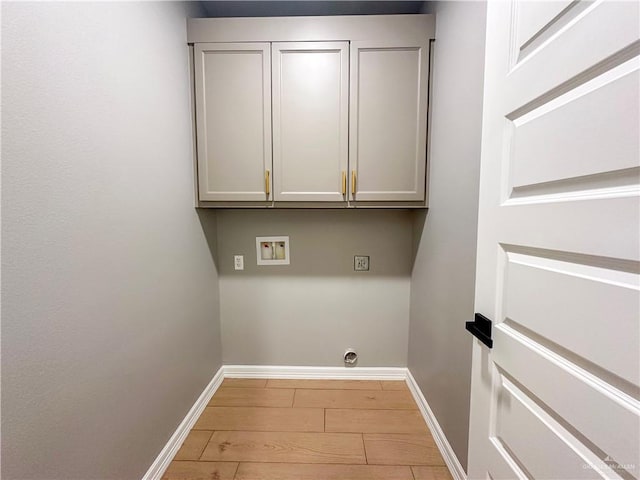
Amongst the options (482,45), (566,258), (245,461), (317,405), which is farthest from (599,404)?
(317,405)

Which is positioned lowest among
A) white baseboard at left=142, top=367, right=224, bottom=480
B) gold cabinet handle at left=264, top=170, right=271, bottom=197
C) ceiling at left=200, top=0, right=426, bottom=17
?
white baseboard at left=142, top=367, right=224, bottom=480

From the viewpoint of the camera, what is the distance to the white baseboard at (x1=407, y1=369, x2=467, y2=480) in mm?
1277

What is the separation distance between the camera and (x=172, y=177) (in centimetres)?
146

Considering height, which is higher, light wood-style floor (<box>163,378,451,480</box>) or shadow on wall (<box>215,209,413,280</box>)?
shadow on wall (<box>215,209,413,280</box>)

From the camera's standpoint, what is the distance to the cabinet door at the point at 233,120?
1627 millimetres

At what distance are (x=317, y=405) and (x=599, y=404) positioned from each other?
5.42 ft

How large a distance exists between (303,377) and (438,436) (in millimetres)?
1005

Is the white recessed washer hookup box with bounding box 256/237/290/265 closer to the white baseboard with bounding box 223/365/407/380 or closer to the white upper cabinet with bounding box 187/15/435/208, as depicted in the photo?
the white upper cabinet with bounding box 187/15/435/208

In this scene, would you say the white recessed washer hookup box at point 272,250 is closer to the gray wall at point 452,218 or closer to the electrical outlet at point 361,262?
the electrical outlet at point 361,262

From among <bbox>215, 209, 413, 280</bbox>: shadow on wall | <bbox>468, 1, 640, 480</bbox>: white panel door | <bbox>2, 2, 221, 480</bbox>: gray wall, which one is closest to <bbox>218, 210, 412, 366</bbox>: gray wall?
<bbox>215, 209, 413, 280</bbox>: shadow on wall

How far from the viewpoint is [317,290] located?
82.3 inches

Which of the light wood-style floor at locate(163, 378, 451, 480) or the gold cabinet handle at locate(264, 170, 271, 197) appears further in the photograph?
the gold cabinet handle at locate(264, 170, 271, 197)

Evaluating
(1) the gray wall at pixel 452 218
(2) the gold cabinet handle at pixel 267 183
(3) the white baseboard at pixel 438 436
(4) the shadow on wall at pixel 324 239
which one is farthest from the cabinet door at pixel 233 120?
(3) the white baseboard at pixel 438 436

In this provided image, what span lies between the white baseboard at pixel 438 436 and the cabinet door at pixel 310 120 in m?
1.42
